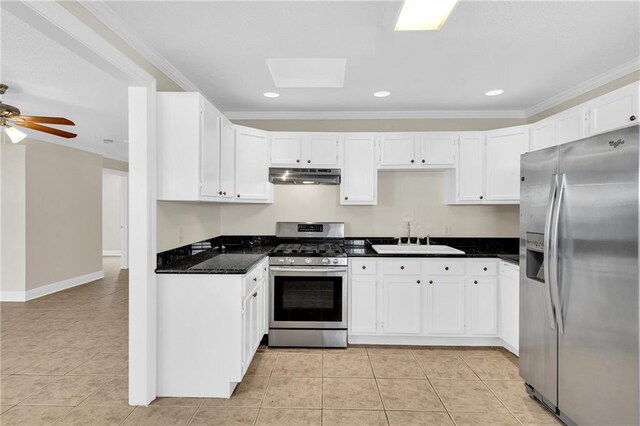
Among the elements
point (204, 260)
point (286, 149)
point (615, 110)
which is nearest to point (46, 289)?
point (204, 260)

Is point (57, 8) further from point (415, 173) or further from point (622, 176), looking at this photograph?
point (415, 173)

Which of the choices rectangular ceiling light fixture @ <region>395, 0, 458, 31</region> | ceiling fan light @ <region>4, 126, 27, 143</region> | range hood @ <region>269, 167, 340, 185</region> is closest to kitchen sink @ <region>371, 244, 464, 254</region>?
range hood @ <region>269, 167, 340, 185</region>

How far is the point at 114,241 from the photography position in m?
9.50

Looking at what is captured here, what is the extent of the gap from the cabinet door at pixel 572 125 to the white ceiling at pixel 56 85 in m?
3.87

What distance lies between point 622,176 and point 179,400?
10.4 ft

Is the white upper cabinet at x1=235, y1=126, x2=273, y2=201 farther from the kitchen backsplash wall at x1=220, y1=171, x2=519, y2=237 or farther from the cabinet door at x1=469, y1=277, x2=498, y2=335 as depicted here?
the cabinet door at x1=469, y1=277, x2=498, y2=335

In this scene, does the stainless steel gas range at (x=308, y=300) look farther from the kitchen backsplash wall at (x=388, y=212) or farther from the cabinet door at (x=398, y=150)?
the cabinet door at (x=398, y=150)

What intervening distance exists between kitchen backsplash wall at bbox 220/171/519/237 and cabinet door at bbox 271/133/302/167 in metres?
0.44

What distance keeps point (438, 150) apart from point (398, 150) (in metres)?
0.45

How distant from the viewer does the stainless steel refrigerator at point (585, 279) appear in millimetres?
1700

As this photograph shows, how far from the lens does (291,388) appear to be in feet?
8.45

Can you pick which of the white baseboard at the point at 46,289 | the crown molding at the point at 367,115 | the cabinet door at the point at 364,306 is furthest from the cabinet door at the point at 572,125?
the white baseboard at the point at 46,289

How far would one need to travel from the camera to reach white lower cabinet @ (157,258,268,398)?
241 cm

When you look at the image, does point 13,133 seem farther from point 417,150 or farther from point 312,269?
point 417,150
